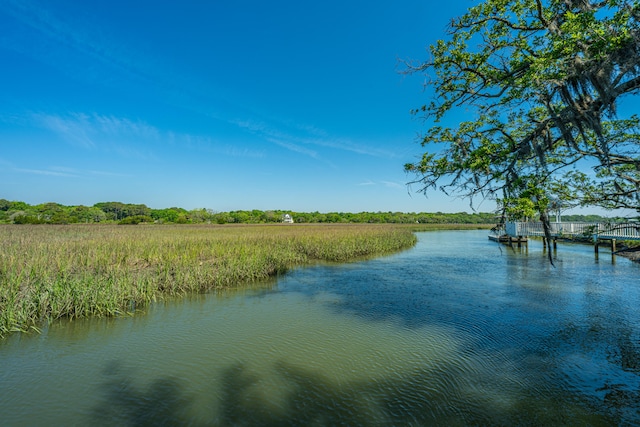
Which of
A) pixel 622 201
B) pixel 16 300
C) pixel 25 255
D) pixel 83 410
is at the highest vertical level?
pixel 622 201

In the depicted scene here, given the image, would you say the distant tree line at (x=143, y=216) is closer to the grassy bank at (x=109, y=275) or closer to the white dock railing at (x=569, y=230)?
the white dock railing at (x=569, y=230)

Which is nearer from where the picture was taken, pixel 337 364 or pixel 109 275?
pixel 337 364

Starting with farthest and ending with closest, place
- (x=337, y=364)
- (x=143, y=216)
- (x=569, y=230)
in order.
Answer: (x=143, y=216) < (x=569, y=230) < (x=337, y=364)

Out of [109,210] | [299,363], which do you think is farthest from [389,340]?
[109,210]

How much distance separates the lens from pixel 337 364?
534 centimetres

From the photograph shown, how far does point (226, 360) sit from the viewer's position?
5.49m

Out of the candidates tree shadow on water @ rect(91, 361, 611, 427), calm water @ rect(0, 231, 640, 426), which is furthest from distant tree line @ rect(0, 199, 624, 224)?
tree shadow on water @ rect(91, 361, 611, 427)

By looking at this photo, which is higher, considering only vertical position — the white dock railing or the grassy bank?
the white dock railing

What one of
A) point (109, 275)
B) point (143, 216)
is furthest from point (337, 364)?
point (143, 216)

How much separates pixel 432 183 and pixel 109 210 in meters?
110

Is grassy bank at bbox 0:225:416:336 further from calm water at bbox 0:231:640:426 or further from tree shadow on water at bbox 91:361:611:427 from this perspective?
tree shadow on water at bbox 91:361:611:427

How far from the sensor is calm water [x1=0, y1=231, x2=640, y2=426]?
398 cm

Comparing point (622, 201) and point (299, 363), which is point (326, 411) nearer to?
point (299, 363)

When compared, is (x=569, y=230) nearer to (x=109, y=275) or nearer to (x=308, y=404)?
(x=308, y=404)
